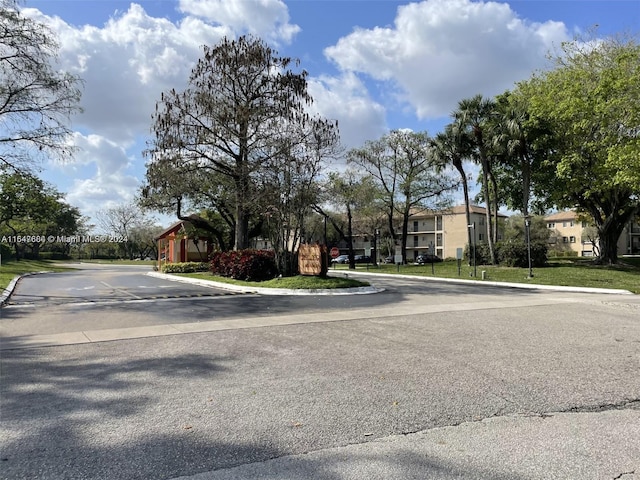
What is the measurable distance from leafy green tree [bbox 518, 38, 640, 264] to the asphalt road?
1884cm

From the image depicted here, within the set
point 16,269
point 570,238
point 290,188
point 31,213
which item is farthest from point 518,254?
point 570,238

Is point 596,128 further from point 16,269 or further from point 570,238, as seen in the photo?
point 570,238

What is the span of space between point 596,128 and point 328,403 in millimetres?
32678

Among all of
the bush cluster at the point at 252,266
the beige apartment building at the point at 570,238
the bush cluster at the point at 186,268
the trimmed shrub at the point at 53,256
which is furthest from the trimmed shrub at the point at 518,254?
the trimmed shrub at the point at 53,256

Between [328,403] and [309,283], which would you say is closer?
Result: [328,403]

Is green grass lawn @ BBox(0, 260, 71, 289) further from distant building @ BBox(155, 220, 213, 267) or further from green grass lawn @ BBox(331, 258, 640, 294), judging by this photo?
green grass lawn @ BBox(331, 258, 640, 294)

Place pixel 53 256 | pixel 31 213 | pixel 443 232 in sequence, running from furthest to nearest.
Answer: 1. pixel 443 232
2. pixel 53 256
3. pixel 31 213

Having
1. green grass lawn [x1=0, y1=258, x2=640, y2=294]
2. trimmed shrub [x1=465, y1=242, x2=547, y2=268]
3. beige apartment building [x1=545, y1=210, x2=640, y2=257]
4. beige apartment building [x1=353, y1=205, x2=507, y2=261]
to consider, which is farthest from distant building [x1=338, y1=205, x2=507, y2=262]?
green grass lawn [x1=0, y1=258, x2=640, y2=294]

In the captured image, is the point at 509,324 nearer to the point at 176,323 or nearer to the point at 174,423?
the point at 176,323

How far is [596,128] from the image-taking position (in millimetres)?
30953

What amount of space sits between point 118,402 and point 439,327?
6980 millimetres

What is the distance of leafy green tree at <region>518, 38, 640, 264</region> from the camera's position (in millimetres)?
25312

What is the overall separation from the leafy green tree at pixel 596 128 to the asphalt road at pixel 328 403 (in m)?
18.8

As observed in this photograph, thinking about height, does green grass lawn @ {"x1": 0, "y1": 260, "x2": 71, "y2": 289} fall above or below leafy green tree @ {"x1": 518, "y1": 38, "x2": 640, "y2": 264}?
below
